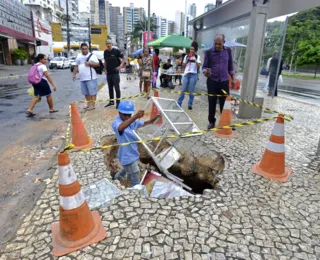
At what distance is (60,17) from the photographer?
79.5 m

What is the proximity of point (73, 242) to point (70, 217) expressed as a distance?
21 cm

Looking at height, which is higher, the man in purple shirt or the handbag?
the man in purple shirt

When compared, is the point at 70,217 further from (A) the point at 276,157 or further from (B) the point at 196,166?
(A) the point at 276,157

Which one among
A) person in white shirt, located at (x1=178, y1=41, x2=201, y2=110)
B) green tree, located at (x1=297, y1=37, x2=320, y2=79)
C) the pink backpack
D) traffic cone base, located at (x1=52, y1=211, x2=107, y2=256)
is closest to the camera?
traffic cone base, located at (x1=52, y1=211, x2=107, y2=256)

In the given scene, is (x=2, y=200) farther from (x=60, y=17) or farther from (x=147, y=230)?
(x=60, y=17)

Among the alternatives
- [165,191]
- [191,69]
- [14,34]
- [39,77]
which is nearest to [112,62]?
[39,77]

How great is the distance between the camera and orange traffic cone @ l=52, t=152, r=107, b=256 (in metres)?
1.96

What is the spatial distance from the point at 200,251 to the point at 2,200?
7.33 ft

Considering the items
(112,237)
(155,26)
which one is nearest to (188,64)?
(112,237)

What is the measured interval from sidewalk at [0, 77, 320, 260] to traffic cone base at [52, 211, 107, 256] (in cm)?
5

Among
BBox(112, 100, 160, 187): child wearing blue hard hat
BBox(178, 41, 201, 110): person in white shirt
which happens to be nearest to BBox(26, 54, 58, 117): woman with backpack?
BBox(178, 41, 201, 110): person in white shirt

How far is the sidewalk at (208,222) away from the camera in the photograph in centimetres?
196

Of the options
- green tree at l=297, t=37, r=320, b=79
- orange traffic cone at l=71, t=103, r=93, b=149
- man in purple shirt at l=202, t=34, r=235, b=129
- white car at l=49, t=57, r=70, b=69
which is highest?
green tree at l=297, t=37, r=320, b=79

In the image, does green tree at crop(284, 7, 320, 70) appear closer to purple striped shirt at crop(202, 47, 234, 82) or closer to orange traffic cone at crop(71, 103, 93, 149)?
purple striped shirt at crop(202, 47, 234, 82)
